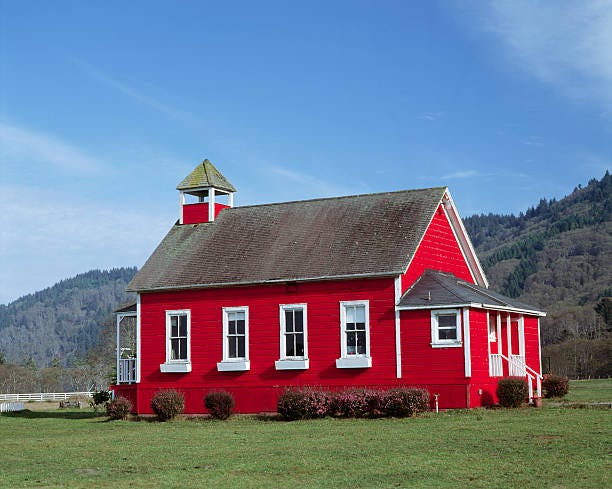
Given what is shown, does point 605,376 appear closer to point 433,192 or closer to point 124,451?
point 433,192

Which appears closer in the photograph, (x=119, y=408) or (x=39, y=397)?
(x=119, y=408)

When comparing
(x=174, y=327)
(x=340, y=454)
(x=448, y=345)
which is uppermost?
(x=174, y=327)

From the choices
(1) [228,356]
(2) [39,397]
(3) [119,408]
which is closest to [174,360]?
(1) [228,356]

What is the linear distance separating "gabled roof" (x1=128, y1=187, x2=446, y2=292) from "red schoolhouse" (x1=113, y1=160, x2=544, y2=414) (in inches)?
2.3

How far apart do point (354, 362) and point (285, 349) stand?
2.78 meters

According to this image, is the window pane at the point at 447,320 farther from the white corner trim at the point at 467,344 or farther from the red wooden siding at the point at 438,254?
Result: the red wooden siding at the point at 438,254

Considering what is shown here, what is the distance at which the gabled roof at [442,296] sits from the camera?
104 feet

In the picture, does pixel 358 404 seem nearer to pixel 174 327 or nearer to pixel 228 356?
pixel 228 356

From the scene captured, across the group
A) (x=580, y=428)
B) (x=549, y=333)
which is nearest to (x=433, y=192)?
(x=580, y=428)

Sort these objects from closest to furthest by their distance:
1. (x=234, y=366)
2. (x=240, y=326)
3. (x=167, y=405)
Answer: (x=167, y=405) → (x=234, y=366) → (x=240, y=326)

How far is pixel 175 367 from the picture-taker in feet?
119

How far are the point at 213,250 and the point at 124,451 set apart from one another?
16.0 metres

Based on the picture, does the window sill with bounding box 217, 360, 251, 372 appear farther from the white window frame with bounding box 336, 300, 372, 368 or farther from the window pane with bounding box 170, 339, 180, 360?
the white window frame with bounding box 336, 300, 372, 368

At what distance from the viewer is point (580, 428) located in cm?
2297
